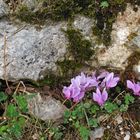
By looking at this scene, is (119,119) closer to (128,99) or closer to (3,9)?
(128,99)

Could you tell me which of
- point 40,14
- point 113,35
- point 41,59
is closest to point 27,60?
point 41,59

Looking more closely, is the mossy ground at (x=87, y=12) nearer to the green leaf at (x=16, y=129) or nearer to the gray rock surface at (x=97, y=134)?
the gray rock surface at (x=97, y=134)

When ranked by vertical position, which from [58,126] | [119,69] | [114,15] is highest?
[114,15]

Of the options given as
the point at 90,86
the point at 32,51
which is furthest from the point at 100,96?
the point at 32,51

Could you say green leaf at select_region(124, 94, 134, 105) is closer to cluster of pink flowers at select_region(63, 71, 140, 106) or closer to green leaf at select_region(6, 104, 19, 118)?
cluster of pink flowers at select_region(63, 71, 140, 106)

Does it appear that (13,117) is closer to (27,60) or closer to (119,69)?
(27,60)

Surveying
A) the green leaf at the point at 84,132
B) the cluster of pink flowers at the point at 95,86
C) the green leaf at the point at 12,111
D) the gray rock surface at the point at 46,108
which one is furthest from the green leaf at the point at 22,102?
the green leaf at the point at 84,132

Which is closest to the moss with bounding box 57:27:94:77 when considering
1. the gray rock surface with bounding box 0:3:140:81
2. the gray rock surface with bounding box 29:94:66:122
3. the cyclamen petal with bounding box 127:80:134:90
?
the gray rock surface with bounding box 0:3:140:81
